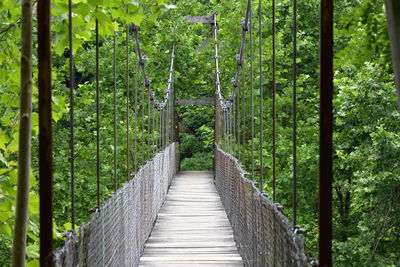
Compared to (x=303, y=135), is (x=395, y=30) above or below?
above

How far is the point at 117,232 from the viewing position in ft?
11.8

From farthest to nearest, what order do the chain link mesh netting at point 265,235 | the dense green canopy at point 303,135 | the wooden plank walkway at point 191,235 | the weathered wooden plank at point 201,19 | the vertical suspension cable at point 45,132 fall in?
the weathered wooden plank at point 201,19 → the dense green canopy at point 303,135 → the wooden plank walkway at point 191,235 → the chain link mesh netting at point 265,235 → the vertical suspension cable at point 45,132

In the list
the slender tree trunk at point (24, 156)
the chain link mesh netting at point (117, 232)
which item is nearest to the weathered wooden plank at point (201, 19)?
the chain link mesh netting at point (117, 232)

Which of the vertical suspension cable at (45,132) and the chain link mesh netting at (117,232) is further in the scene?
the chain link mesh netting at (117,232)

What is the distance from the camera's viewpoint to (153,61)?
50.8 ft

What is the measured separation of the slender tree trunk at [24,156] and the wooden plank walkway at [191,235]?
138 inches

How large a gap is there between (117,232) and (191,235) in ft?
10.8

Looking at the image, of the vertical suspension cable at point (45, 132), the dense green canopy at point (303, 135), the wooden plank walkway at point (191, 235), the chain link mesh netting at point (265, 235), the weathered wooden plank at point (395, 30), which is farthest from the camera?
the dense green canopy at point (303, 135)

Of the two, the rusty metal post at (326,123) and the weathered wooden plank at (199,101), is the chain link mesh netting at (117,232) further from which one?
the weathered wooden plank at (199,101)

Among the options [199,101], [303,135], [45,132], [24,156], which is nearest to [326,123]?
[45,132]

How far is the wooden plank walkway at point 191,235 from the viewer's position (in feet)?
17.9

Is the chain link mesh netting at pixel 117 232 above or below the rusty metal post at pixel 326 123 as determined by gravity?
below

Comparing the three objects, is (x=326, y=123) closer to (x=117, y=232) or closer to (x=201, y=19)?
(x=117, y=232)

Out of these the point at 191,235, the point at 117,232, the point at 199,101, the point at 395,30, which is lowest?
the point at 191,235
